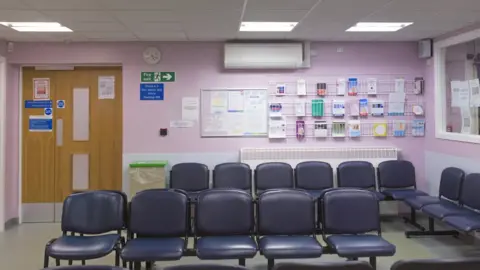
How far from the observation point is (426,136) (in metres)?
5.90

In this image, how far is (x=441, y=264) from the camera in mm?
1958

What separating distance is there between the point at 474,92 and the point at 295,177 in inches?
95.4

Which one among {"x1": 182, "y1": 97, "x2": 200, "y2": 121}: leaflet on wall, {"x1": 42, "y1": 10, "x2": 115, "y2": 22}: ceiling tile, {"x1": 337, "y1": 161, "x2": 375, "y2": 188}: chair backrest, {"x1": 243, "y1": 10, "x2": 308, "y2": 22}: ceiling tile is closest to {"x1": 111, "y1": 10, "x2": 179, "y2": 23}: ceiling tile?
{"x1": 42, "y1": 10, "x2": 115, "y2": 22}: ceiling tile

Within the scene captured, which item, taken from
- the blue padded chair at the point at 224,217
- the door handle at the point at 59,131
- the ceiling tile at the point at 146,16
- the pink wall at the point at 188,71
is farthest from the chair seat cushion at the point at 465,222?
the door handle at the point at 59,131

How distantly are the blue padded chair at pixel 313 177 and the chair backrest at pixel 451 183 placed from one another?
1.38 m

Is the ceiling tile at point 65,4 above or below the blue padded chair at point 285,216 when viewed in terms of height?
above

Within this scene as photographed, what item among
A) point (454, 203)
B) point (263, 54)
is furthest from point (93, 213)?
point (454, 203)

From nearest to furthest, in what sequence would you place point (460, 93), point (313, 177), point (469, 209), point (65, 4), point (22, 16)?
1. point (65, 4)
2. point (22, 16)
3. point (469, 209)
4. point (460, 93)
5. point (313, 177)

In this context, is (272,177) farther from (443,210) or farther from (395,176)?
(443,210)

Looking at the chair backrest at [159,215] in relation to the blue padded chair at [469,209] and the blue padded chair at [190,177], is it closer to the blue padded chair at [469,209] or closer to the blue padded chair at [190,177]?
the blue padded chair at [190,177]

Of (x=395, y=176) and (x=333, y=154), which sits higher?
(x=333, y=154)

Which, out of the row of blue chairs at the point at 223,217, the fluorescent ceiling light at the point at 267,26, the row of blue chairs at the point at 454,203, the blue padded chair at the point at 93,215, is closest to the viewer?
the row of blue chairs at the point at 223,217

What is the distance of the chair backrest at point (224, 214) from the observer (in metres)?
3.60

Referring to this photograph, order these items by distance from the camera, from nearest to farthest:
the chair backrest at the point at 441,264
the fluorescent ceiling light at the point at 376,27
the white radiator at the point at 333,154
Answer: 1. the chair backrest at the point at 441,264
2. the fluorescent ceiling light at the point at 376,27
3. the white radiator at the point at 333,154
